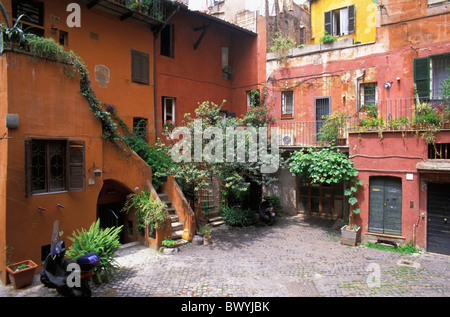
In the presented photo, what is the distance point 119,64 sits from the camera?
1195 centimetres

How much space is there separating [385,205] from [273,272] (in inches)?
202

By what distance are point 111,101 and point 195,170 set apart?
188 inches

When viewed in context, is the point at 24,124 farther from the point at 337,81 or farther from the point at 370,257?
the point at 337,81

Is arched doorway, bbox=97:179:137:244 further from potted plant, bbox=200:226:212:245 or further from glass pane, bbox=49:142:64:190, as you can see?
glass pane, bbox=49:142:64:190

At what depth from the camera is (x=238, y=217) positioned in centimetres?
1259

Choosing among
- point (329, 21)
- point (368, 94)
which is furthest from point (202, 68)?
point (329, 21)


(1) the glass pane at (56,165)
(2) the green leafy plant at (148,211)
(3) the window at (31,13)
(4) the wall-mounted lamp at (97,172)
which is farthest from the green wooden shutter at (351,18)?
(1) the glass pane at (56,165)

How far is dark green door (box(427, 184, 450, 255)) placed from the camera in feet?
30.7

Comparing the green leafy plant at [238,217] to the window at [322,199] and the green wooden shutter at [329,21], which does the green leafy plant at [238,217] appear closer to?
the window at [322,199]

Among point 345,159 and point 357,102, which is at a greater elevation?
point 357,102

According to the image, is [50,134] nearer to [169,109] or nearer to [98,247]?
[98,247]

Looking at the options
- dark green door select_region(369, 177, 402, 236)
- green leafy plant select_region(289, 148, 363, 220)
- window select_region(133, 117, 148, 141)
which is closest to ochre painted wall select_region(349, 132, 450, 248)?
dark green door select_region(369, 177, 402, 236)

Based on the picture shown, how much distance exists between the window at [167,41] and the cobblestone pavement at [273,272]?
9183mm

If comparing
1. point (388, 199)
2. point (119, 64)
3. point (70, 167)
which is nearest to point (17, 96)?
point (70, 167)
